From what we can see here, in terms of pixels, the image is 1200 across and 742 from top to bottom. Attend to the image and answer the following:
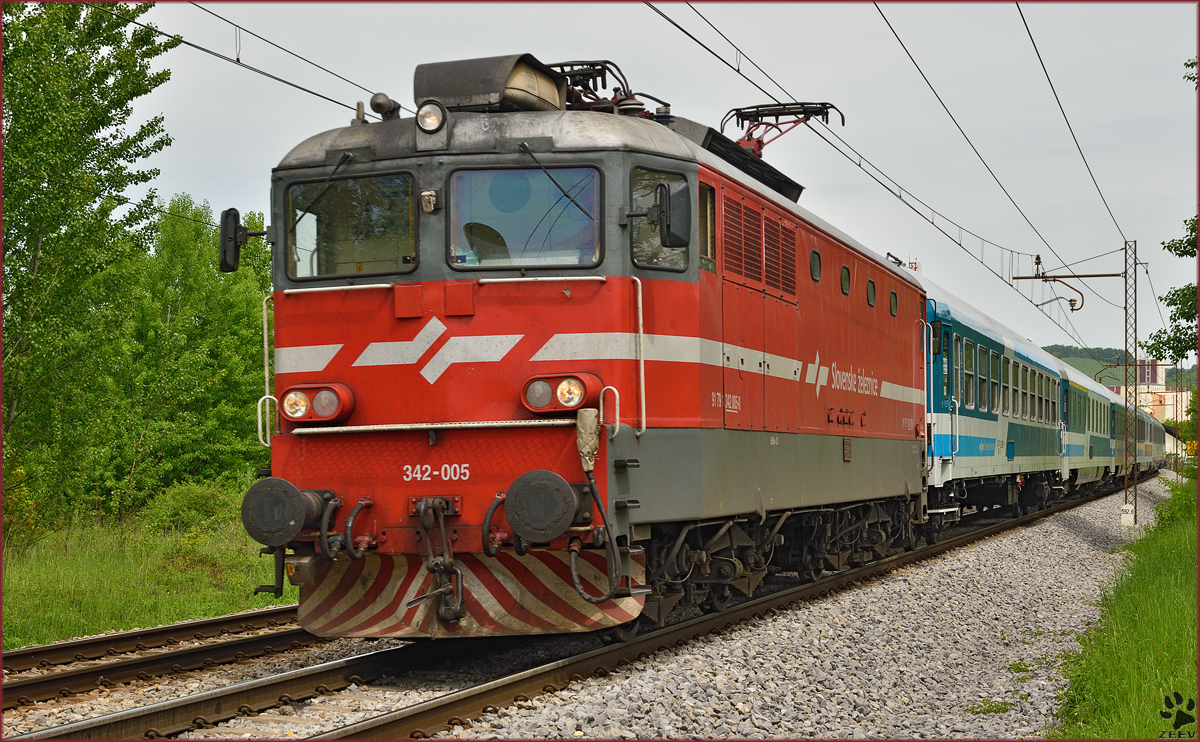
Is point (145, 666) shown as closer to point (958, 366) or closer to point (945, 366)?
point (945, 366)

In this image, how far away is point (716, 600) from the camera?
32.0 ft

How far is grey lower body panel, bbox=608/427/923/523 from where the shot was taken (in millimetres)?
7523

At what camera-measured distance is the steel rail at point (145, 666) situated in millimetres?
7035

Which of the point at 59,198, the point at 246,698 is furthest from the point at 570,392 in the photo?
the point at 59,198

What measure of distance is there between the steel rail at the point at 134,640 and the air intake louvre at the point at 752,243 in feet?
16.8

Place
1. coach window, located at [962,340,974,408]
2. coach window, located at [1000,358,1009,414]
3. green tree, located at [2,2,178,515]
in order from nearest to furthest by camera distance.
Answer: green tree, located at [2,2,178,515] → coach window, located at [962,340,974,408] → coach window, located at [1000,358,1009,414]

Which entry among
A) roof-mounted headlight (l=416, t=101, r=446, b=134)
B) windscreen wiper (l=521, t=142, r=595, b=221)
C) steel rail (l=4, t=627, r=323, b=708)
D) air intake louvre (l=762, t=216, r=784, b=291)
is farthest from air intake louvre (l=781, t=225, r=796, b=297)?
steel rail (l=4, t=627, r=323, b=708)

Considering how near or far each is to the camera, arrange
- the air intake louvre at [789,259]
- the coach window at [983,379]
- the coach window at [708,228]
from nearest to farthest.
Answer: the coach window at [708,228] < the air intake louvre at [789,259] < the coach window at [983,379]

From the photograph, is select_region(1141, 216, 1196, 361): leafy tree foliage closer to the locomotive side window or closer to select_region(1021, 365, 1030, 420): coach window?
select_region(1021, 365, 1030, 420): coach window

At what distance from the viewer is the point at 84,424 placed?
584 inches

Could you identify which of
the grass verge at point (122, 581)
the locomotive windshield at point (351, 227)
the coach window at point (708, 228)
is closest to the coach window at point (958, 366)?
the coach window at point (708, 228)

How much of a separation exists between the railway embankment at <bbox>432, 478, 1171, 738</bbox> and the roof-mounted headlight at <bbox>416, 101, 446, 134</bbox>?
371 centimetres

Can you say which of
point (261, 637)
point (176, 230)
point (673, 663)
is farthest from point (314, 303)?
point (176, 230)

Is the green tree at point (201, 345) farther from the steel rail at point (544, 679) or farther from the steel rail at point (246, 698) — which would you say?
the steel rail at point (246, 698)
